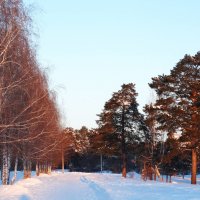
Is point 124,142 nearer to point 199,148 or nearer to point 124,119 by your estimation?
point 124,119

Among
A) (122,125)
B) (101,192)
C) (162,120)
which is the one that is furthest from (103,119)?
(101,192)

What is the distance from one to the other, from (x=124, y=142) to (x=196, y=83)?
61.4 ft

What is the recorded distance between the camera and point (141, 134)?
51031 mm

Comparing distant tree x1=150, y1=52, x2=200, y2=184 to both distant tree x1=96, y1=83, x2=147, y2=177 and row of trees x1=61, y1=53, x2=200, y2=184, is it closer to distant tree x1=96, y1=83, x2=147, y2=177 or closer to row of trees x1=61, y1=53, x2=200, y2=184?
row of trees x1=61, y1=53, x2=200, y2=184

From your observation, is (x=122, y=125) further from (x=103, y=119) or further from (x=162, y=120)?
(x=162, y=120)

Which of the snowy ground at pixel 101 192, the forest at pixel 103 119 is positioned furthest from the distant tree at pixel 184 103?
the snowy ground at pixel 101 192

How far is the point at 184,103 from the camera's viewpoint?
34.6 m

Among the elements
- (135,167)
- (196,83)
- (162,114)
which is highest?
(196,83)

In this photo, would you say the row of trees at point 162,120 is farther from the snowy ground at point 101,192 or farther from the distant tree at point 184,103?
the snowy ground at point 101,192

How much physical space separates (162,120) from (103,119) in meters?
16.6

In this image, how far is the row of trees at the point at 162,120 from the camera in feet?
112

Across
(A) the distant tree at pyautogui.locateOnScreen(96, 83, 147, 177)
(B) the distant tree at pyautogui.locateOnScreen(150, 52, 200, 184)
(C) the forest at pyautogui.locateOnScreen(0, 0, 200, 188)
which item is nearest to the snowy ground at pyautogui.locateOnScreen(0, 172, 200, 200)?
(C) the forest at pyautogui.locateOnScreen(0, 0, 200, 188)

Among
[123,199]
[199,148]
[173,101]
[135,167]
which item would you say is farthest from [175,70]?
[135,167]

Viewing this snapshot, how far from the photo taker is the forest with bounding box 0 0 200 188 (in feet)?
51.0
